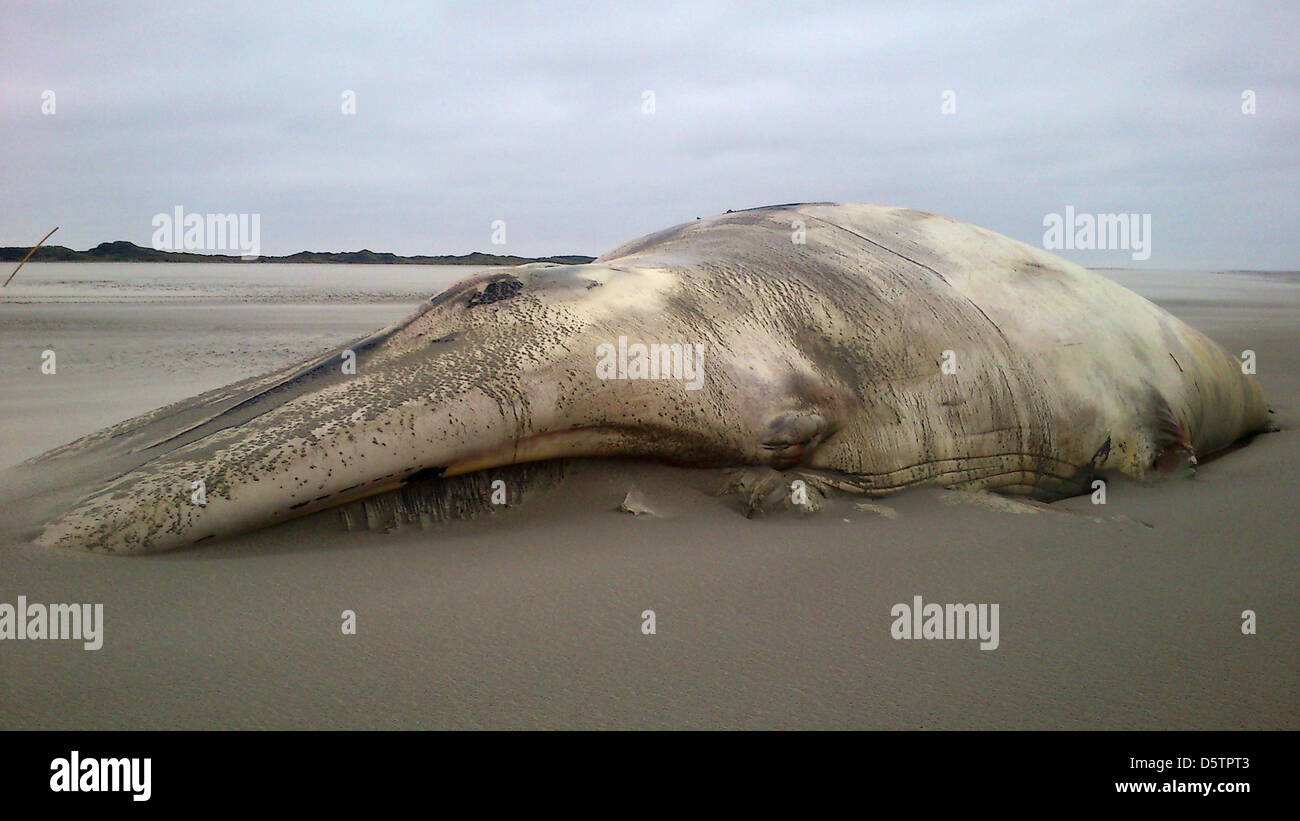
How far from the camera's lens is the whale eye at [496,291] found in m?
2.61

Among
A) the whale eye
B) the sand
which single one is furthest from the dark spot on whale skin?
the whale eye

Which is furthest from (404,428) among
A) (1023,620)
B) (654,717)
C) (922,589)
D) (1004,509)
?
(1004,509)

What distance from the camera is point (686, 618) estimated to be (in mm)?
1951

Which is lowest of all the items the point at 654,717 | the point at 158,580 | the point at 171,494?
the point at 654,717

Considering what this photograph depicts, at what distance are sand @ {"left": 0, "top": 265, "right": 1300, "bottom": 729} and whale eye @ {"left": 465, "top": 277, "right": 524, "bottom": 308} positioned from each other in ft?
1.83

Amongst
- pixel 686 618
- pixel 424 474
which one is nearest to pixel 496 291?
pixel 424 474

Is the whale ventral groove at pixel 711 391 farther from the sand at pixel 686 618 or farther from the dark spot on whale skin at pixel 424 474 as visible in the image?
the sand at pixel 686 618

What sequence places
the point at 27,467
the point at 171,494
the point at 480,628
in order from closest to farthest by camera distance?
the point at 480,628 < the point at 171,494 < the point at 27,467

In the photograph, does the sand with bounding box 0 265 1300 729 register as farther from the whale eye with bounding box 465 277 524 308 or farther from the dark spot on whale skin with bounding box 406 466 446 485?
the whale eye with bounding box 465 277 524 308

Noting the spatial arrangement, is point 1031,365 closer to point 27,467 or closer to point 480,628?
point 480,628

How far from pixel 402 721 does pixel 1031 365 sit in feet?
8.41

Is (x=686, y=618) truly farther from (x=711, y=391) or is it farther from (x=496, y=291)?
(x=496, y=291)

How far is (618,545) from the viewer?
2.37m

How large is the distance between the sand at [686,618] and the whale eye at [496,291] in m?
0.56
